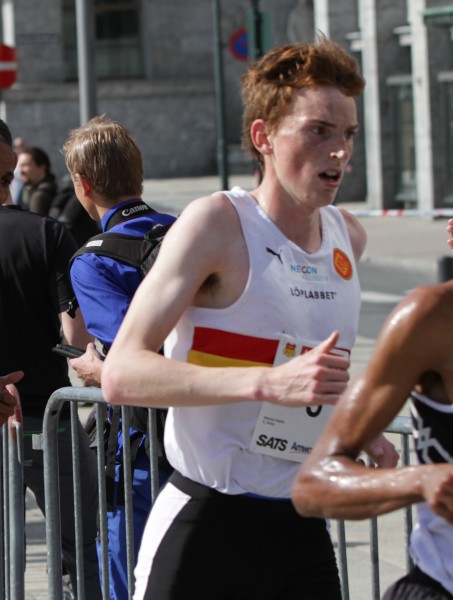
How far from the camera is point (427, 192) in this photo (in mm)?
24984

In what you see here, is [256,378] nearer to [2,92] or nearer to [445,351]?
[445,351]

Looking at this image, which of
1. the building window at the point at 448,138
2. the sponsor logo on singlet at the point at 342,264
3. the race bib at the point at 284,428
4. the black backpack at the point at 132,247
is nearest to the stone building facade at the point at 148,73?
the building window at the point at 448,138

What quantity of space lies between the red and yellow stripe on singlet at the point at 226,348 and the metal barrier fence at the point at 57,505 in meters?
0.60

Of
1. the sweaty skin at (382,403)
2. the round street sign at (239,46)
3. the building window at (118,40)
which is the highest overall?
the building window at (118,40)

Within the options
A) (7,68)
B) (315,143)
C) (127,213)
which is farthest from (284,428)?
(7,68)

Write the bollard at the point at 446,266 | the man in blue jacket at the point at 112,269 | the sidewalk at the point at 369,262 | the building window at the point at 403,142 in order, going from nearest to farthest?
the man in blue jacket at the point at 112,269
the sidewalk at the point at 369,262
the bollard at the point at 446,266
the building window at the point at 403,142

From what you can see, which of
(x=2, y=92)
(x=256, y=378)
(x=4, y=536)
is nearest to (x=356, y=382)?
(x=256, y=378)

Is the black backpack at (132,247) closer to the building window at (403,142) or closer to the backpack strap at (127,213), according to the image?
the backpack strap at (127,213)

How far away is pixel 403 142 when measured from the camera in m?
26.8

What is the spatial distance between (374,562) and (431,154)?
842 inches

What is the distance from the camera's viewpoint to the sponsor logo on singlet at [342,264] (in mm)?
3277

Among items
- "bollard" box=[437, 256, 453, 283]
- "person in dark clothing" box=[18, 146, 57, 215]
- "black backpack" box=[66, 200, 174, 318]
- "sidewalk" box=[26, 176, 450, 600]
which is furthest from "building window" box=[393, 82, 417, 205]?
"black backpack" box=[66, 200, 174, 318]

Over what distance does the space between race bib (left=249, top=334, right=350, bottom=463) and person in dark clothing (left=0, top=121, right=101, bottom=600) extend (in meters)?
1.98

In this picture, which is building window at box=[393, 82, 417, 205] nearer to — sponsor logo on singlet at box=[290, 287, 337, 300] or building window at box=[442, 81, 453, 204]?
building window at box=[442, 81, 453, 204]
